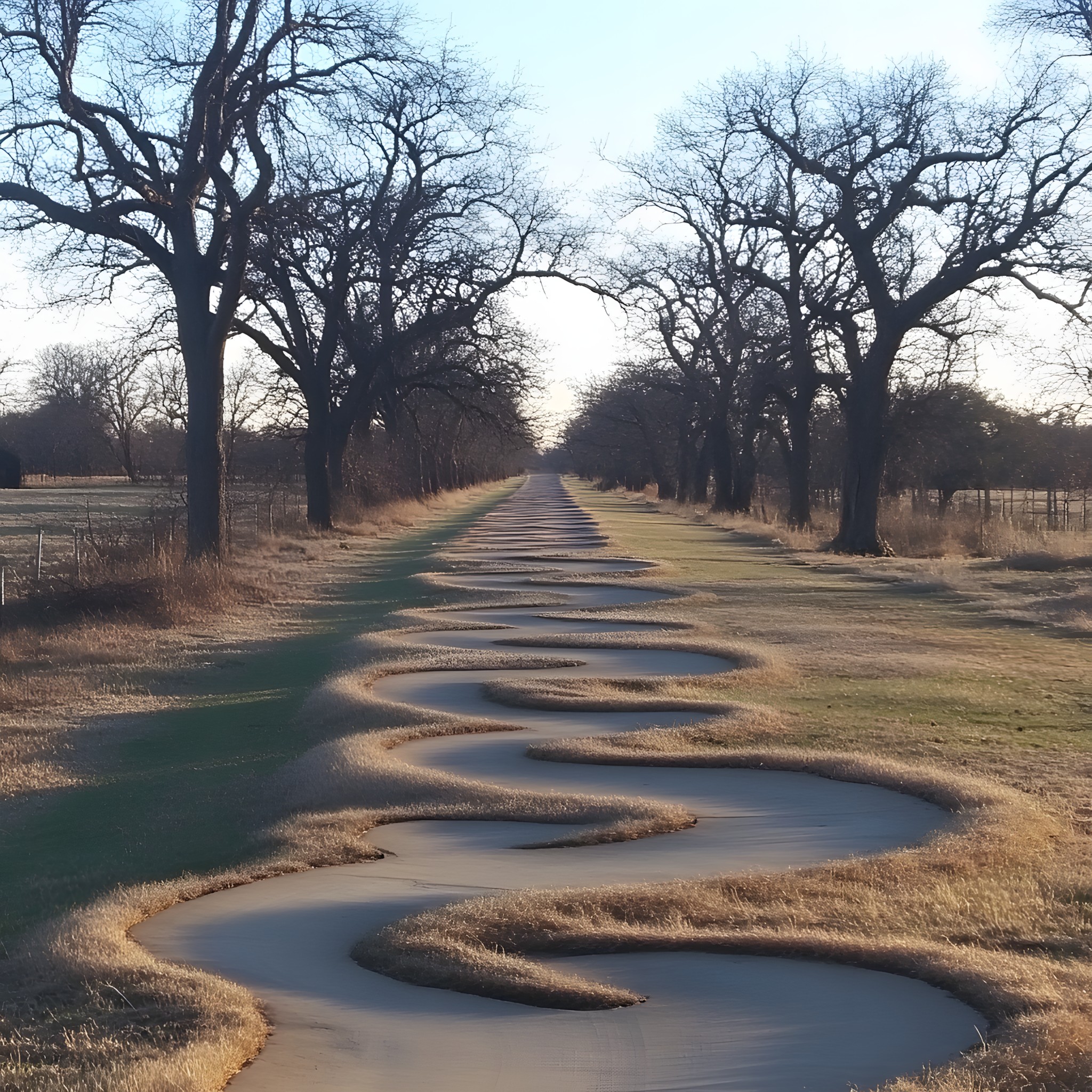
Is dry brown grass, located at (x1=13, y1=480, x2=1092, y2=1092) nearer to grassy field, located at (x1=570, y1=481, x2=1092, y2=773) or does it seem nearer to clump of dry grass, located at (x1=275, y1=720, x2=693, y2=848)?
clump of dry grass, located at (x1=275, y1=720, x2=693, y2=848)

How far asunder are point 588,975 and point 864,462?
24.2 meters

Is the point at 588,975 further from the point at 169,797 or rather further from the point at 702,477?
the point at 702,477

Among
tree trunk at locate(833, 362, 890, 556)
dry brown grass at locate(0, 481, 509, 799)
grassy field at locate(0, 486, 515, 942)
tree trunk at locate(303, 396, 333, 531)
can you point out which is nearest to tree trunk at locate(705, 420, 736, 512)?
tree trunk at locate(303, 396, 333, 531)

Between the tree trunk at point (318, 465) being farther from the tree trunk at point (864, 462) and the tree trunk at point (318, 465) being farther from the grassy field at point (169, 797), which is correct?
the grassy field at point (169, 797)

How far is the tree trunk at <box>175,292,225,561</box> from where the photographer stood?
19.8 meters

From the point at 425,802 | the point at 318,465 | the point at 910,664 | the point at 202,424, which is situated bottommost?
the point at 425,802

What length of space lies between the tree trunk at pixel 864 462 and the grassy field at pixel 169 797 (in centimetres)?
1665

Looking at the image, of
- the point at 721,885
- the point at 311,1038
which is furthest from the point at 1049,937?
the point at 311,1038

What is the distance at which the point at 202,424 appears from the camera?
66.1 ft

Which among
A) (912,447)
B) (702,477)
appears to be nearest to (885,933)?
(912,447)

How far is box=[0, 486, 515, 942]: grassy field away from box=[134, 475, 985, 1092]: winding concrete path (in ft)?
2.78

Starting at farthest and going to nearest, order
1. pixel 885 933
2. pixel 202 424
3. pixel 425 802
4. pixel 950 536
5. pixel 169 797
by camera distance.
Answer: pixel 950 536
pixel 202 424
pixel 169 797
pixel 425 802
pixel 885 933

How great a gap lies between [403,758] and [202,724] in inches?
97.6

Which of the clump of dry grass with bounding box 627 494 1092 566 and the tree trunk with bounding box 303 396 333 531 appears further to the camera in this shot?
the tree trunk with bounding box 303 396 333 531
